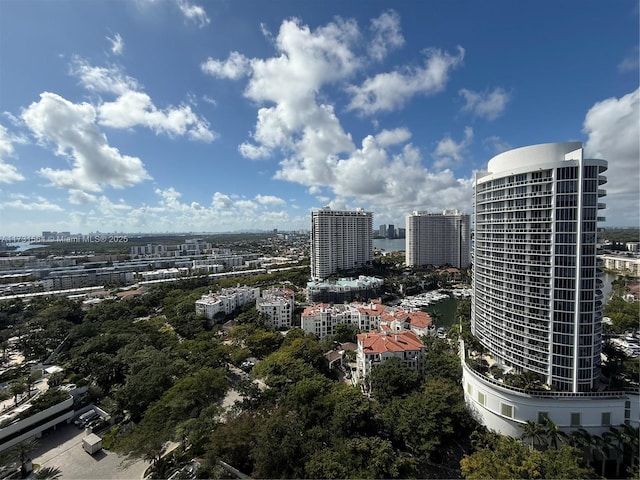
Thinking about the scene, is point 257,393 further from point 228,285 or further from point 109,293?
point 109,293

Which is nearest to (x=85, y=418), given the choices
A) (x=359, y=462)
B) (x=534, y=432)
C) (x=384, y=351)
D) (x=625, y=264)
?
(x=359, y=462)

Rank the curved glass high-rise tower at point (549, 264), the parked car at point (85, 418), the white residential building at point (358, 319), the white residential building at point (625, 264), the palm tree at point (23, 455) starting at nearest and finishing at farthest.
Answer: the palm tree at point (23, 455) → the curved glass high-rise tower at point (549, 264) → the parked car at point (85, 418) → the white residential building at point (358, 319) → the white residential building at point (625, 264)

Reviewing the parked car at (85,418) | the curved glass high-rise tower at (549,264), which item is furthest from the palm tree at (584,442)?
the parked car at (85,418)

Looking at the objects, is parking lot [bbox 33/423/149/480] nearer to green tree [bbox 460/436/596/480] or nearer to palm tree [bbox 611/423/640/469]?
green tree [bbox 460/436/596/480]

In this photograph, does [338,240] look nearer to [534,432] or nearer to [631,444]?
[534,432]

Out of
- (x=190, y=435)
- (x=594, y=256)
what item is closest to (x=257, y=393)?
(x=190, y=435)

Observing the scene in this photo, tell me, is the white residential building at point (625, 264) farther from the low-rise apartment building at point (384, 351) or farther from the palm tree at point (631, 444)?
the low-rise apartment building at point (384, 351)

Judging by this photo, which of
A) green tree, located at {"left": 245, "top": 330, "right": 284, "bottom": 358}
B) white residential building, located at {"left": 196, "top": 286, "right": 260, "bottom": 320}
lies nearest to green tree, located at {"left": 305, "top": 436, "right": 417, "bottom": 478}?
green tree, located at {"left": 245, "top": 330, "right": 284, "bottom": 358}
